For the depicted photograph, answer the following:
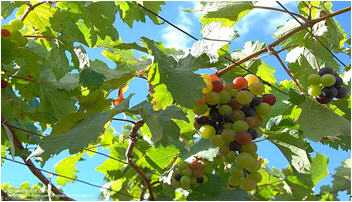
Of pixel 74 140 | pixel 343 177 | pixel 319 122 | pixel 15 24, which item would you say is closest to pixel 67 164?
pixel 15 24

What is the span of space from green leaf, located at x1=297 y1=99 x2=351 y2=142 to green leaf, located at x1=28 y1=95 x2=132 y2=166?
66 centimetres

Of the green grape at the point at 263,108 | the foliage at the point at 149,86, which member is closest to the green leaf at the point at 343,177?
the foliage at the point at 149,86

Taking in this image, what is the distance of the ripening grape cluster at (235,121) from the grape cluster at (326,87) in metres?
0.17

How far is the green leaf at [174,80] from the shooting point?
1.17m

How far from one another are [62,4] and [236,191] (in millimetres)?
1107

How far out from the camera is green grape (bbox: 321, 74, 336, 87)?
1342mm

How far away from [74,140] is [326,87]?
0.89m

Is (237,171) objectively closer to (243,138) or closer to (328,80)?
(243,138)

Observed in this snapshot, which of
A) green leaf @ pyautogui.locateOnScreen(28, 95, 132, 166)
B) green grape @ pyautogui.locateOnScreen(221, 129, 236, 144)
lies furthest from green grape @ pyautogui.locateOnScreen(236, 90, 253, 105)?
green leaf @ pyautogui.locateOnScreen(28, 95, 132, 166)

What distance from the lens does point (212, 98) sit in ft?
4.23

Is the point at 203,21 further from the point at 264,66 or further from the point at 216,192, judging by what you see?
the point at 216,192

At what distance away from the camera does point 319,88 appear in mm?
1400

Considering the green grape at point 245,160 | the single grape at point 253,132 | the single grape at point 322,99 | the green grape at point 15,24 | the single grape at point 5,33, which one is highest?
the green grape at point 15,24

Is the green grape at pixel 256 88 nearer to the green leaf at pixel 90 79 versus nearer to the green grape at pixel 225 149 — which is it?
the green grape at pixel 225 149
